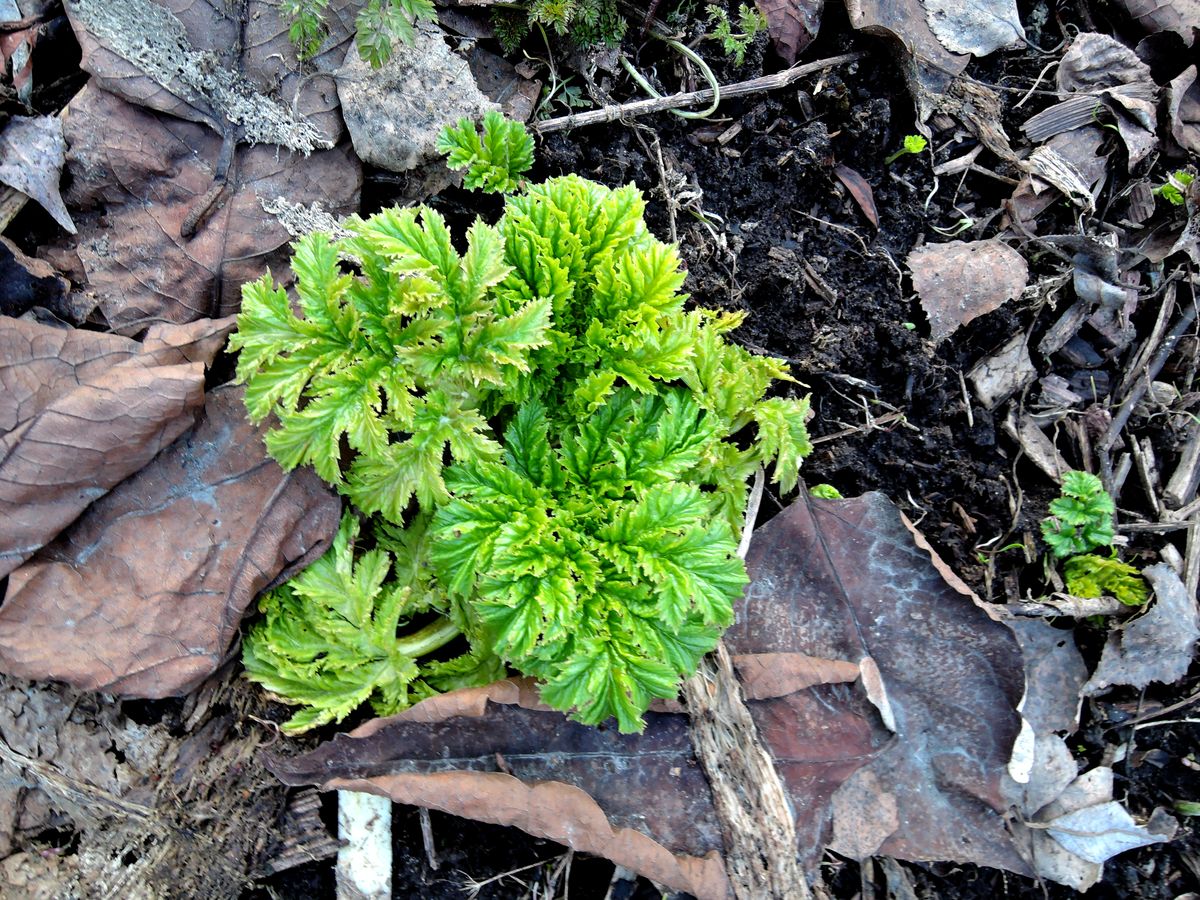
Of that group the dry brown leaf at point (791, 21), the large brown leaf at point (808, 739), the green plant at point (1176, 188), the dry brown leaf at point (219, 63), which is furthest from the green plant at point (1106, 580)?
the dry brown leaf at point (219, 63)

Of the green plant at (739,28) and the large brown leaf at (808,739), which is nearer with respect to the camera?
the large brown leaf at (808,739)

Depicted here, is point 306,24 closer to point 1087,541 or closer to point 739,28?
point 739,28

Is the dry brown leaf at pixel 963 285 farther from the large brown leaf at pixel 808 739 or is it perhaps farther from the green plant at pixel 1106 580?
the green plant at pixel 1106 580

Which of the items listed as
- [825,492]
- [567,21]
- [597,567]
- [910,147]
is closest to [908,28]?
[910,147]

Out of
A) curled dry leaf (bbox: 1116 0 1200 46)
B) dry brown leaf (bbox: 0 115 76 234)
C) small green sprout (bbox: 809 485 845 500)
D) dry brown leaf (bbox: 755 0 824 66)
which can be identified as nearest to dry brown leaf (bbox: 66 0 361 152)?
dry brown leaf (bbox: 0 115 76 234)

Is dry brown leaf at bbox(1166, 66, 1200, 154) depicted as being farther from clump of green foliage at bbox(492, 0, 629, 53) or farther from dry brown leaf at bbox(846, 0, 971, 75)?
clump of green foliage at bbox(492, 0, 629, 53)
